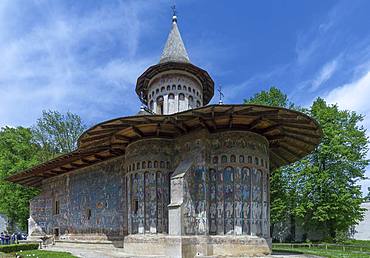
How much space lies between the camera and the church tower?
66.0 feet

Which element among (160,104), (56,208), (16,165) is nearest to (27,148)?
(16,165)

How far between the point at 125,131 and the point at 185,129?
2.59 metres

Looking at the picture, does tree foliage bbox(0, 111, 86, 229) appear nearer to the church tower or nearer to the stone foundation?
the church tower

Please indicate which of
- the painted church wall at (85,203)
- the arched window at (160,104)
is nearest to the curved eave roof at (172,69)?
the arched window at (160,104)

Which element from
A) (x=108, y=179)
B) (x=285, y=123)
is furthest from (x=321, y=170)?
(x=108, y=179)

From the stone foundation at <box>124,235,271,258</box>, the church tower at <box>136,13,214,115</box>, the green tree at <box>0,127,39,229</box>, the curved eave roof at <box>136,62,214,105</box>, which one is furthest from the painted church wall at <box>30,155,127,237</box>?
the green tree at <box>0,127,39,229</box>

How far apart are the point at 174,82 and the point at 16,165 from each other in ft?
67.4

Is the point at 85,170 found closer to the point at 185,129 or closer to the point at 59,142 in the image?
the point at 185,129

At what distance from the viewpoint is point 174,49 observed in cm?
2147

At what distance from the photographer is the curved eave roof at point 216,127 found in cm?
1258

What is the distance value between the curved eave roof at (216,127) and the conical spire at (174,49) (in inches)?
266

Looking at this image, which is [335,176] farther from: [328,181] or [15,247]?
[15,247]

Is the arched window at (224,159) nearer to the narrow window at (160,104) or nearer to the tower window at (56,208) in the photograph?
the narrow window at (160,104)

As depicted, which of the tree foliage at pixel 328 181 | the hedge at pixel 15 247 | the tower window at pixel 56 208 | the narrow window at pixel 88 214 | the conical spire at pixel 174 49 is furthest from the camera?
the tree foliage at pixel 328 181
